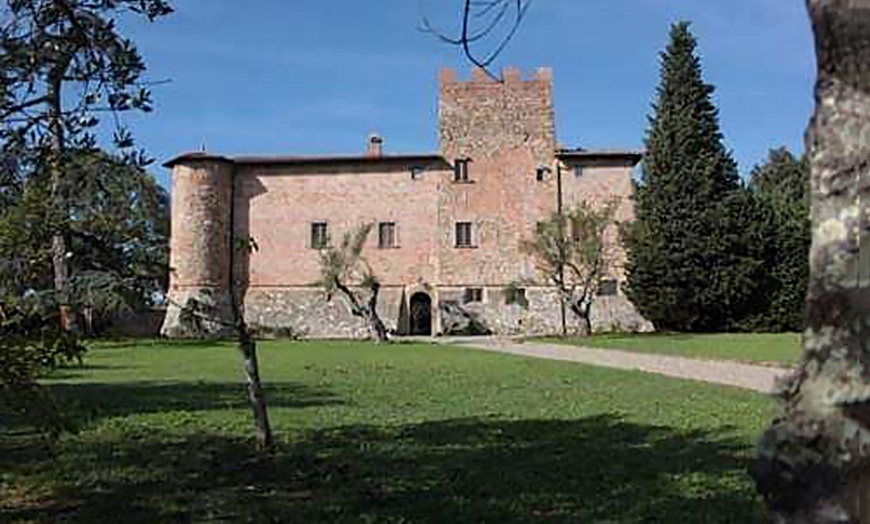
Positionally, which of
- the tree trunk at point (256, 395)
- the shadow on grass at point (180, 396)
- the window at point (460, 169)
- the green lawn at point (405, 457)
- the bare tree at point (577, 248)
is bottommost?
the shadow on grass at point (180, 396)

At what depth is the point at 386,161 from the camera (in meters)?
52.2

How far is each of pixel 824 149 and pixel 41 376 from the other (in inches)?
193

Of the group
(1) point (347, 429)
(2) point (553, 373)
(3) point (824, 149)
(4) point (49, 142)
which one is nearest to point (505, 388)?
(2) point (553, 373)

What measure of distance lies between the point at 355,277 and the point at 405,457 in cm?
4183

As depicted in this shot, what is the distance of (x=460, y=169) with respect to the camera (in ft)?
171

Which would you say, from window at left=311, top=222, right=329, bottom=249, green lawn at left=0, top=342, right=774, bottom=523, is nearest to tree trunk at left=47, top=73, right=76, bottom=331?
green lawn at left=0, top=342, right=774, bottom=523

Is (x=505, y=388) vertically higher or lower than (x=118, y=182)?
lower

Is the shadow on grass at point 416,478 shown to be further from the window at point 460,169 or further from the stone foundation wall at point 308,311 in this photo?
the window at point 460,169

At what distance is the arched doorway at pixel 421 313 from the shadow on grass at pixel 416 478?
40.7 metres

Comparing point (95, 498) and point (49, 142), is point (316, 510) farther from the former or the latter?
point (49, 142)

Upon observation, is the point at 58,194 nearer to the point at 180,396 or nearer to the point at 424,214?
the point at 180,396

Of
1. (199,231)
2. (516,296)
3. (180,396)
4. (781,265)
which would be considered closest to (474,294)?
(516,296)

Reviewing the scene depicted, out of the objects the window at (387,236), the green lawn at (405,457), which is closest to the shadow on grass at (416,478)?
the green lawn at (405,457)

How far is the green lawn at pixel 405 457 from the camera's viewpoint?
6.45 meters
